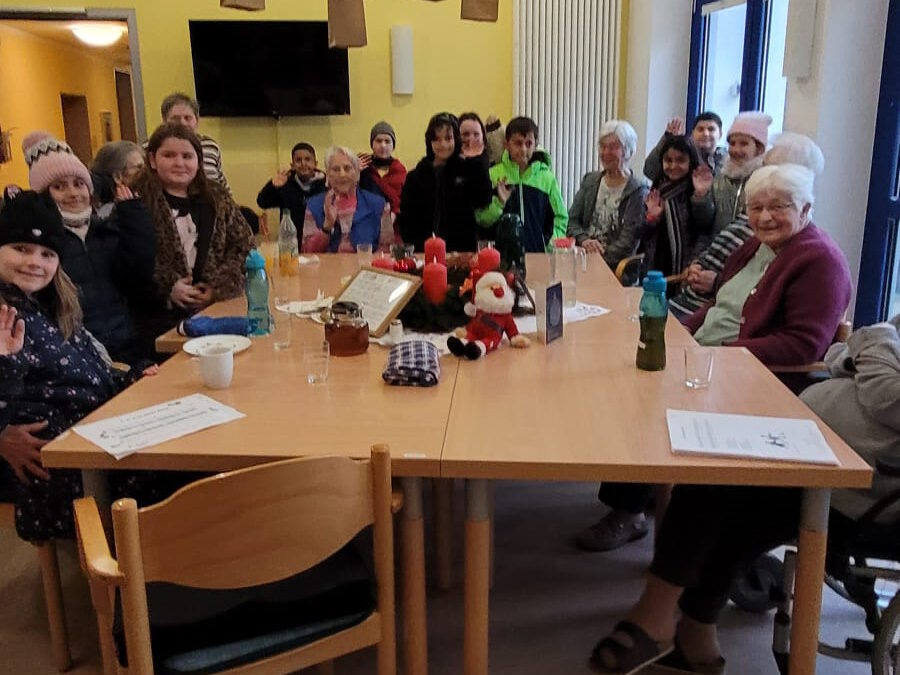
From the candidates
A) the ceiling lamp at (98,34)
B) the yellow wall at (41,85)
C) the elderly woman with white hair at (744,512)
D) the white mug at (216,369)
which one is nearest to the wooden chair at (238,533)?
the white mug at (216,369)

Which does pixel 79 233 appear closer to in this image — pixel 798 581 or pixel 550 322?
pixel 550 322

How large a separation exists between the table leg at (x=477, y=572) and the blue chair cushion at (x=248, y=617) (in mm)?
195

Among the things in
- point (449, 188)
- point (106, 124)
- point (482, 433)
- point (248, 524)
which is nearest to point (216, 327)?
point (482, 433)

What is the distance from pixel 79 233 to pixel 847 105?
2.87 meters

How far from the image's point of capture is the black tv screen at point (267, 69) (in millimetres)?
5629

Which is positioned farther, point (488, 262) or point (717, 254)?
point (717, 254)

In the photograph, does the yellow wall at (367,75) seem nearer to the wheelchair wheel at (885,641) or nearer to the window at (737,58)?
the window at (737,58)

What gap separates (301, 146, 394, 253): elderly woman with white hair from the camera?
3.83 m

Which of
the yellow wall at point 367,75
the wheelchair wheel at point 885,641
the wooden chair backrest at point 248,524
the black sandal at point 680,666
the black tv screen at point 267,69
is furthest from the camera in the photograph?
the yellow wall at point 367,75

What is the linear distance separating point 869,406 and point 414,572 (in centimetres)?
101

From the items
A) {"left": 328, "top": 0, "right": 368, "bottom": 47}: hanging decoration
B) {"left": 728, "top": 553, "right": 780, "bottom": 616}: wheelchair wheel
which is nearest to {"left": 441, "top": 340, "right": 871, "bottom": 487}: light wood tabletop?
{"left": 728, "top": 553, "right": 780, "bottom": 616}: wheelchair wheel

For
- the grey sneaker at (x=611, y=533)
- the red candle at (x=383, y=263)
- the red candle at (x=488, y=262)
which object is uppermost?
the red candle at (x=488, y=262)

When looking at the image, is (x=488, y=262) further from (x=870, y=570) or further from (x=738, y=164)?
(x=738, y=164)

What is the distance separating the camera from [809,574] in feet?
5.00
